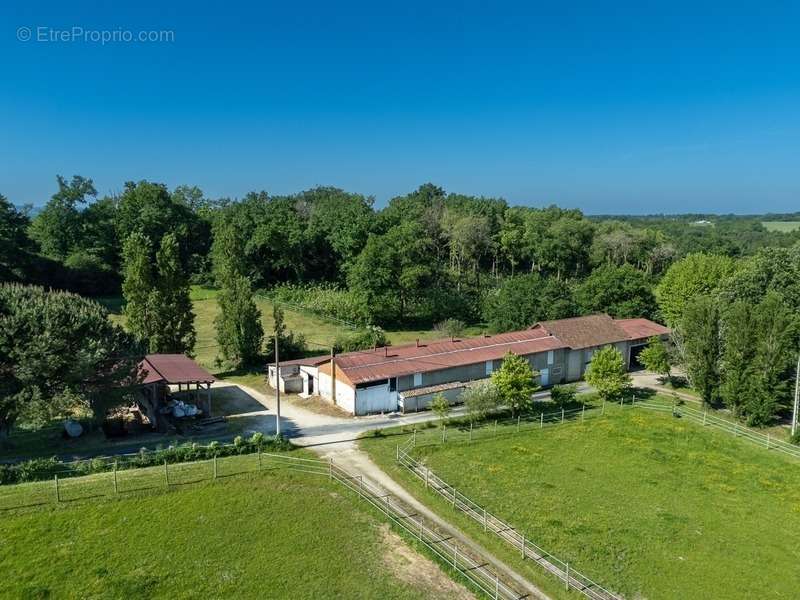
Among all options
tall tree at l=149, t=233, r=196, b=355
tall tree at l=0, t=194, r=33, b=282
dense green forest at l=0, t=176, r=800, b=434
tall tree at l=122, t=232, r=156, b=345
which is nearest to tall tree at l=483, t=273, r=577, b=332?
dense green forest at l=0, t=176, r=800, b=434

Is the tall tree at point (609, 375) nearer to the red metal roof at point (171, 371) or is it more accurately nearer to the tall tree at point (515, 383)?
the tall tree at point (515, 383)

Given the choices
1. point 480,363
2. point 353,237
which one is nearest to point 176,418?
point 480,363

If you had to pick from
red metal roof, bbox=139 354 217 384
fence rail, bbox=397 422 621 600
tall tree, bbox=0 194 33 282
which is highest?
tall tree, bbox=0 194 33 282

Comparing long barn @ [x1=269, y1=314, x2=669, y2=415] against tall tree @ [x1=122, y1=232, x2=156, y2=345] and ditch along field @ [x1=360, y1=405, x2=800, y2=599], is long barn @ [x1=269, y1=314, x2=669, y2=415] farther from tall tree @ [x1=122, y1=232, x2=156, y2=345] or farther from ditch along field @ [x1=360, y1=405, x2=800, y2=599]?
tall tree @ [x1=122, y1=232, x2=156, y2=345]

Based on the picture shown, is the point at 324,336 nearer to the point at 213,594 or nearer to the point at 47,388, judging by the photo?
the point at 47,388

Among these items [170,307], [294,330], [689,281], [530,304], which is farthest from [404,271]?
[689,281]

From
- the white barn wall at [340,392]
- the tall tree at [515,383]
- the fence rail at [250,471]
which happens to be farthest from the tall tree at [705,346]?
the fence rail at [250,471]
